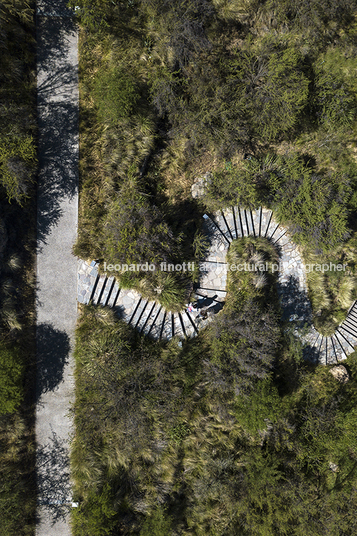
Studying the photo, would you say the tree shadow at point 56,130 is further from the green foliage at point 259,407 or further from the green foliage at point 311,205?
the green foliage at point 259,407

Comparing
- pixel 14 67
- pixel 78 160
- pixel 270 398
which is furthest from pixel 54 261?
pixel 270 398

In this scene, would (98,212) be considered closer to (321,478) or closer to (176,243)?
(176,243)

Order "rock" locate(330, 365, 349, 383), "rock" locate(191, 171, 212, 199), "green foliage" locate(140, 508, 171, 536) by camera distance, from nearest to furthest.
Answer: "green foliage" locate(140, 508, 171, 536) → "rock" locate(191, 171, 212, 199) → "rock" locate(330, 365, 349, 383)

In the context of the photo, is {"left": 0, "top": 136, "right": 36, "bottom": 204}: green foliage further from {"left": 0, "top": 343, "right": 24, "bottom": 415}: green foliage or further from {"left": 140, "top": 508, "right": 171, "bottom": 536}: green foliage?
{"left": 140, "top": 508, "right": 171, "bottom": 536}: green foliage

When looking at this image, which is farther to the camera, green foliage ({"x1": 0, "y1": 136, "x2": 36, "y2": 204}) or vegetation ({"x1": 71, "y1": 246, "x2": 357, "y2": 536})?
vegetation ({"x1": 71, "y1": 246, "x2": 357, "y2": 536})

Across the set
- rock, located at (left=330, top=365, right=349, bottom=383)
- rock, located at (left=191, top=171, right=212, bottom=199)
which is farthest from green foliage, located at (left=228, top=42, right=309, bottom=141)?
rock, located at (left=330, top=365, right=349, bottom=383)

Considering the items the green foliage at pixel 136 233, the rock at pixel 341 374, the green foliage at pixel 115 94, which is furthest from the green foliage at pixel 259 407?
the green foliage at pixel 115 94

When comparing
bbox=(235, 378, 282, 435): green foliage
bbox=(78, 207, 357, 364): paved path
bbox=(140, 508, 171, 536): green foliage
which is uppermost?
bbox=(78, 207, 357, 364): paved path

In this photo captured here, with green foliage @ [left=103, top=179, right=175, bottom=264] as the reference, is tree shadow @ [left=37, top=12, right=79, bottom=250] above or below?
above
